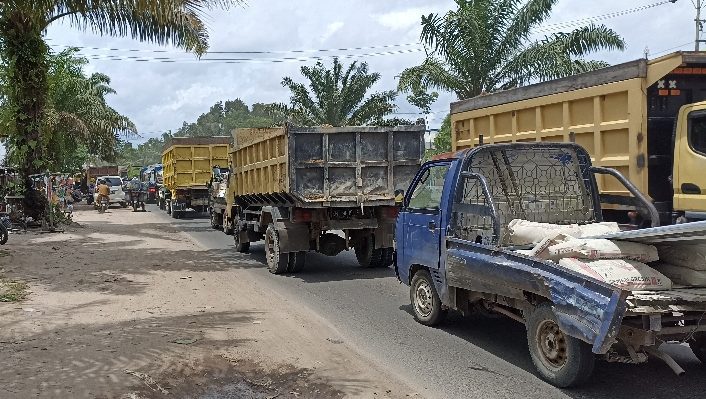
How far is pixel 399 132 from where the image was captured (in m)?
10.9

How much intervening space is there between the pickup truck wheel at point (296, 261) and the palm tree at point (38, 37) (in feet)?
15.6

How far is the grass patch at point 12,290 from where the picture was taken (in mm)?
→ 8461

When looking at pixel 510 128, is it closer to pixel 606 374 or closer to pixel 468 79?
pixel 606 374

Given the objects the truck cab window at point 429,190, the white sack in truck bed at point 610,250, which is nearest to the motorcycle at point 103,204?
the truck cab window at point 429,190

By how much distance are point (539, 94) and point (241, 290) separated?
5.17 m

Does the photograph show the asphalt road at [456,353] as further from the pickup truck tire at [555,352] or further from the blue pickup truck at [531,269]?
the blue pickup truck at [531,269]

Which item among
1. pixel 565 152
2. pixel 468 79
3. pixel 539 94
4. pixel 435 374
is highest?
pixel 468 79

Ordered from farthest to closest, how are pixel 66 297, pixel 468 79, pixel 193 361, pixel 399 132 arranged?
pixel 468 79, pixel 399 132, pixel 66 297, pixel 193 361

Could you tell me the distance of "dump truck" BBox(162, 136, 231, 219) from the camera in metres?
26.0

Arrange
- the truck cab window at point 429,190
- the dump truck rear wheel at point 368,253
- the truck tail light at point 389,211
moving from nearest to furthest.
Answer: the truck cab window at point 429,190 < the truck tail light at point 389,211 < the dump truck rear wheel at point 368,253

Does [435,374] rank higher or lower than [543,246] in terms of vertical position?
lower

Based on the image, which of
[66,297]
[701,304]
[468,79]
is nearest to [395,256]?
[701,304]

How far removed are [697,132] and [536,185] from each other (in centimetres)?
243

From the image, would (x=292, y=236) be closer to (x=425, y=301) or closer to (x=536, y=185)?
(x=425, y=301)
